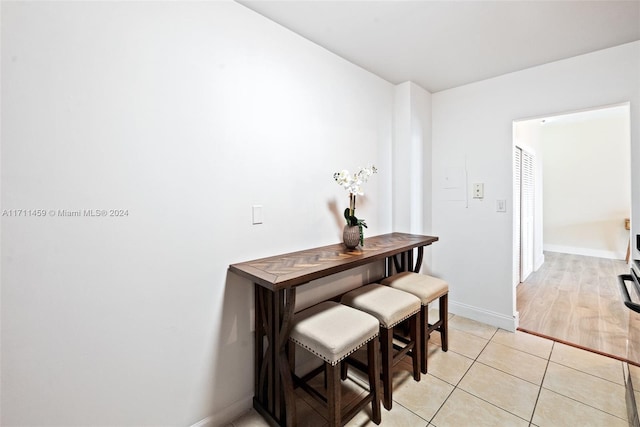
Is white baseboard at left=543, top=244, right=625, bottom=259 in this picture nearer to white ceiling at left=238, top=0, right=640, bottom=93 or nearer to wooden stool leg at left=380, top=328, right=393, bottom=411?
white ceiling at left=238, top=0, right=640, bottom=93

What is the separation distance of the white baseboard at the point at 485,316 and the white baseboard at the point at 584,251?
4.20m

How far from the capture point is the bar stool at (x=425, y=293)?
2.02 m

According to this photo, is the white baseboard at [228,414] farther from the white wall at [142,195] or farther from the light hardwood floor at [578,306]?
the light hardwood floor at [578,306]

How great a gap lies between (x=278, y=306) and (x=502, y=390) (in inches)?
62.7

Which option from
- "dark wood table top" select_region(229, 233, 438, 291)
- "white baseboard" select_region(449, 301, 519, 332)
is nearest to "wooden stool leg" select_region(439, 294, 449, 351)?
"dark wood table top" select_region(229, 233, 438, 291)

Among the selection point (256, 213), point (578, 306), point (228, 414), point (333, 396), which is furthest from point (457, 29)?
point (578, 306)

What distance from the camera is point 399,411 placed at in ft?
5.54

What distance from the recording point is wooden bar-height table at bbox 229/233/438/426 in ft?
4.66

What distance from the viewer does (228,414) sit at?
1.63 meters

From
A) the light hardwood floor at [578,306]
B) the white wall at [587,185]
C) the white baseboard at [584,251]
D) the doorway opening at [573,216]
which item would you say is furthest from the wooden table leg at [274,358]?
the white baseboard at [584,251]

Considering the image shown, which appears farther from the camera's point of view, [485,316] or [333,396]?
[485,316]

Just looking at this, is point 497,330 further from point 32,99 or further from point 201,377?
point 32,99

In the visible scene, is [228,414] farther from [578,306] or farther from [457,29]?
[578,306]

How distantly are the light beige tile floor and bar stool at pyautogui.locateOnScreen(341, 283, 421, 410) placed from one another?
164 millimetres
